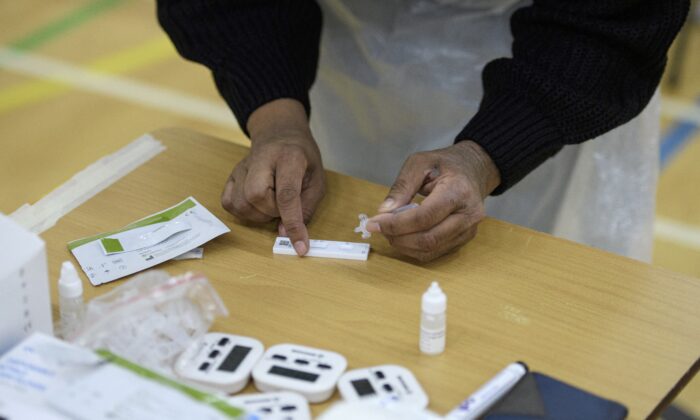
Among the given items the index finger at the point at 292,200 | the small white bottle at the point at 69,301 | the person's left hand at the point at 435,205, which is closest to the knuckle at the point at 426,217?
the person's left hand at the point at 435,205

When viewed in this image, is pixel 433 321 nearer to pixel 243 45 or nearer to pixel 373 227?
pixel 373 227

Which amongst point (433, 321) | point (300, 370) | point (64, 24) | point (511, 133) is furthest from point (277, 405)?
point (64, 24)

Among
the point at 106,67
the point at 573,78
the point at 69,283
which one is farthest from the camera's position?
the point at 106,67

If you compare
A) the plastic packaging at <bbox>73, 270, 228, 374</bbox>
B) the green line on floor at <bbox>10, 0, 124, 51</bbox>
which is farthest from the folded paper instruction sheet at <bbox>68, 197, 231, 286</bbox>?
the green line on floor at <bbox>10, 0, 124, 51</bbox>

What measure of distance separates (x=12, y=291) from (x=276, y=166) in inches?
17.2

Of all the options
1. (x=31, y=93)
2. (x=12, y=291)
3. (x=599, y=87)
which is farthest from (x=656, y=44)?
(x=31, y=93)

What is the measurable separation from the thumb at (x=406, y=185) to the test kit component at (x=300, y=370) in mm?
237

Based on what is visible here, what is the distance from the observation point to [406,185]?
1.15 meters

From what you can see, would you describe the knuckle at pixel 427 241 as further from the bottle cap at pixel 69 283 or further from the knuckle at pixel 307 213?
the bottle cap at pixel 69 283

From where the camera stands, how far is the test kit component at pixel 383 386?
899 mm

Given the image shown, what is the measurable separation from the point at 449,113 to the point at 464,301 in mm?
524

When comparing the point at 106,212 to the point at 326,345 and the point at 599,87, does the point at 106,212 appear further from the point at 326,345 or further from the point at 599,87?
the point at 599,87

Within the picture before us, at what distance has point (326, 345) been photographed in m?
0.98

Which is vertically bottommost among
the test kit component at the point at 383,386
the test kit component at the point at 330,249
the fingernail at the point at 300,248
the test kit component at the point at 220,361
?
the test kit component at the point at 383,386
